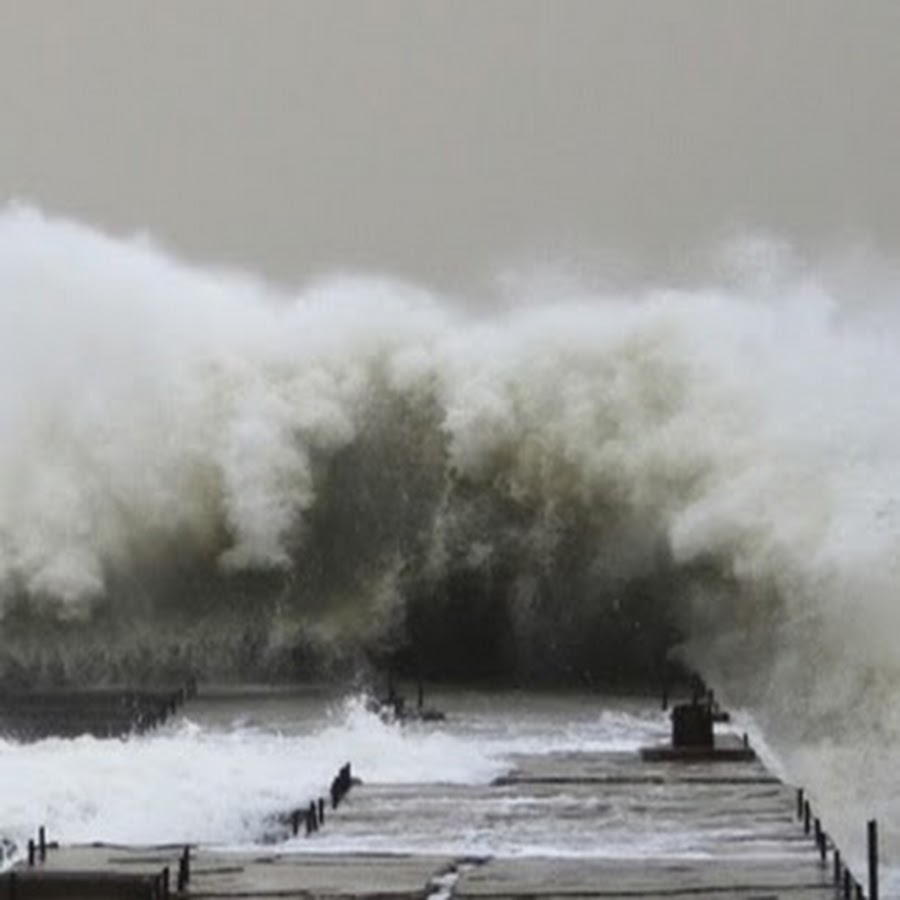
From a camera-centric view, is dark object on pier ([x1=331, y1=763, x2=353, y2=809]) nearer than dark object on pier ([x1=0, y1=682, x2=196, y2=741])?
Yes

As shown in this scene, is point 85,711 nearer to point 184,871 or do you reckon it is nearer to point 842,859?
point 842,859

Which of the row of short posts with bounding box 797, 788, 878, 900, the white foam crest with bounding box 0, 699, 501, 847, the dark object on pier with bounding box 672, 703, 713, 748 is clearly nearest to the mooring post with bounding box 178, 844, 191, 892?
the white foam crest with bounding box 0, 699, 501, 847

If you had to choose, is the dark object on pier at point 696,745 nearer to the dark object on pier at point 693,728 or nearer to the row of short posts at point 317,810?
the dark object on pier at point 693,728

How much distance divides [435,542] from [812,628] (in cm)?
661

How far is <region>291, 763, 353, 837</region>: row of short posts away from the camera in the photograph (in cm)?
1722

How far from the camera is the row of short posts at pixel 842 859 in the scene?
1358 cm

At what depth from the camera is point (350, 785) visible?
2034 centimetres

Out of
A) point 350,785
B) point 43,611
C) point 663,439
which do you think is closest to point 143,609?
point 43,611

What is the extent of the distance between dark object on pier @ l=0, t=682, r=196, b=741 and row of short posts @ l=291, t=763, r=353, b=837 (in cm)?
588

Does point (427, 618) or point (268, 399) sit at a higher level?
point (268, 399)

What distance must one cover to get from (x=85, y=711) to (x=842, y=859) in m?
16.3

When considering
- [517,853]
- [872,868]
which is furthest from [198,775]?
[872,868]

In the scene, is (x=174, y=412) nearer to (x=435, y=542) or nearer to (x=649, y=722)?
(x=435, y=542)

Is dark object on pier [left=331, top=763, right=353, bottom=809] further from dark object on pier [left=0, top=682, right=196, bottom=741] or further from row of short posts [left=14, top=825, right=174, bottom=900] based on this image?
dark object on pier [left=0, top=682, right=196, bottom=741]
